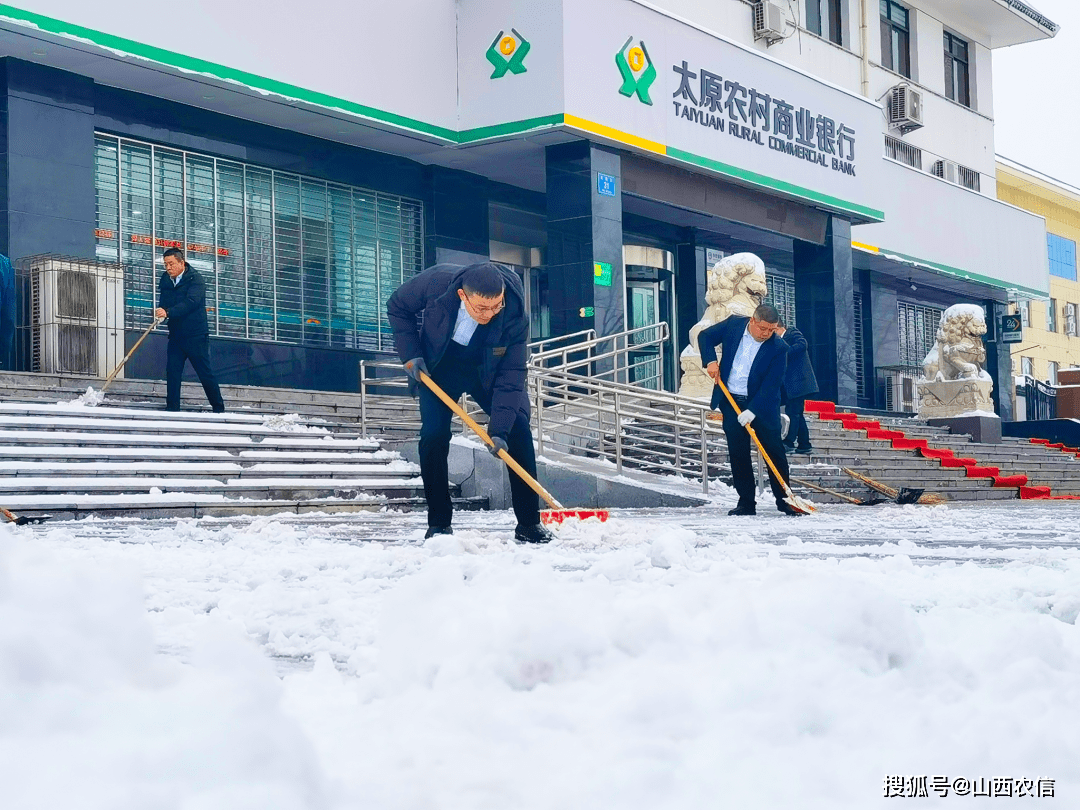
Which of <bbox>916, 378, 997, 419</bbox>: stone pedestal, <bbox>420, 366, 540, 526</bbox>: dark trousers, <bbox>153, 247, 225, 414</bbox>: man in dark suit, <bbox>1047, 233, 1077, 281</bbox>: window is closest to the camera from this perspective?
<bbox>420, 366, 540, 526</bbox>: dark trousers

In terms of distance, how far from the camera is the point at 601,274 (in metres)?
17.6

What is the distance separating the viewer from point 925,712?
2.29m

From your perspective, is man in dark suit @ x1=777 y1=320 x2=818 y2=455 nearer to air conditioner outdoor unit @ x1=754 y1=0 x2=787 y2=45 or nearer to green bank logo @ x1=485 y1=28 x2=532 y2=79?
green bank logo @ x1=485 y1=28 x2=532 y2=79

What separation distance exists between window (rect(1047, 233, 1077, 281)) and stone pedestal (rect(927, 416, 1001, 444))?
59.5 ft

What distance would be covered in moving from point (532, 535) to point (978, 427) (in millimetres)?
17976

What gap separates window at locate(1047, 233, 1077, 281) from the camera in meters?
39.1

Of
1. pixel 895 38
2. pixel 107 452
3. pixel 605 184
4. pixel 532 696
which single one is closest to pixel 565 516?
pixel 107 452

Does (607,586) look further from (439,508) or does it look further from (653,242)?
(653,242)

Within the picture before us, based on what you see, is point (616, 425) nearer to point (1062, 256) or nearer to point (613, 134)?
point (613, 134)

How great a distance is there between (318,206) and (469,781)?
15.9 m

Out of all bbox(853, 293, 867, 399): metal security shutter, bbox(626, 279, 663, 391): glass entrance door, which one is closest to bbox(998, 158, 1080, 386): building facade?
bbox(853, 293, 867, 399): metal security shutter

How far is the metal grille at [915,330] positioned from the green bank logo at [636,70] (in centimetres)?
1347

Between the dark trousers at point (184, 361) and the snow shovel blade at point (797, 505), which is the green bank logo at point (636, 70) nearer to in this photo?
the dark trousers at point (184, 361)

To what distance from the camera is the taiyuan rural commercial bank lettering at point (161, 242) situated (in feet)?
47.6
